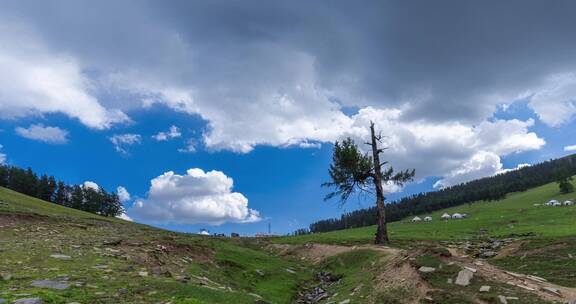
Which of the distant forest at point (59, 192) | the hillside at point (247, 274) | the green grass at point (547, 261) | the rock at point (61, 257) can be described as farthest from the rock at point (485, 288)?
the distant forest at point (59, 192)

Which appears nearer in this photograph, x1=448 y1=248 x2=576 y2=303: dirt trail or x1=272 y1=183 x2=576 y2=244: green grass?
x1=448 y1=248 x2=576 y2=303: dirt trail

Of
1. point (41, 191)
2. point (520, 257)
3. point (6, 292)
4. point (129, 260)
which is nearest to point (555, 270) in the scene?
point (520, 257)

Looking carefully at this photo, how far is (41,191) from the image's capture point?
14338cm

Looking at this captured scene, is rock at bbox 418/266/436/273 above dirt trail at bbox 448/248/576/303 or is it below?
above

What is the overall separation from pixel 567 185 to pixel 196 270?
171274 mm

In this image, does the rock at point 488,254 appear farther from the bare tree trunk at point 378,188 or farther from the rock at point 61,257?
the rock at point 61,257

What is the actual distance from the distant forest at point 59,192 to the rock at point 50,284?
156 m

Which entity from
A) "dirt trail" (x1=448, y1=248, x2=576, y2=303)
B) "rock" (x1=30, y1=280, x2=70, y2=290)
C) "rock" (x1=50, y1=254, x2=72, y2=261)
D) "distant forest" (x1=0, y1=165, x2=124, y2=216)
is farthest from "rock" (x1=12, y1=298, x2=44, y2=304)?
"distant forest" (x1=0, y1=165, x2=124, y2=216)

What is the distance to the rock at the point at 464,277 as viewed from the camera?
1465 cm

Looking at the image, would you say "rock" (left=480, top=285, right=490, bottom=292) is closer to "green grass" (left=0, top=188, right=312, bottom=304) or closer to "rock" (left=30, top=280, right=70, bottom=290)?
"green grass" (left=0, top=188, right=312, bottom=304)

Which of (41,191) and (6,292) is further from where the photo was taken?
A: (41,191)

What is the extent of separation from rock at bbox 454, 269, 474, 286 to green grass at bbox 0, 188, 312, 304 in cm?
820

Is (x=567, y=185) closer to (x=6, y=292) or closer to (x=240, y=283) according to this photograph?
(x=240, y=283)

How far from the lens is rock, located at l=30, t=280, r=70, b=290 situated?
12.1 m
